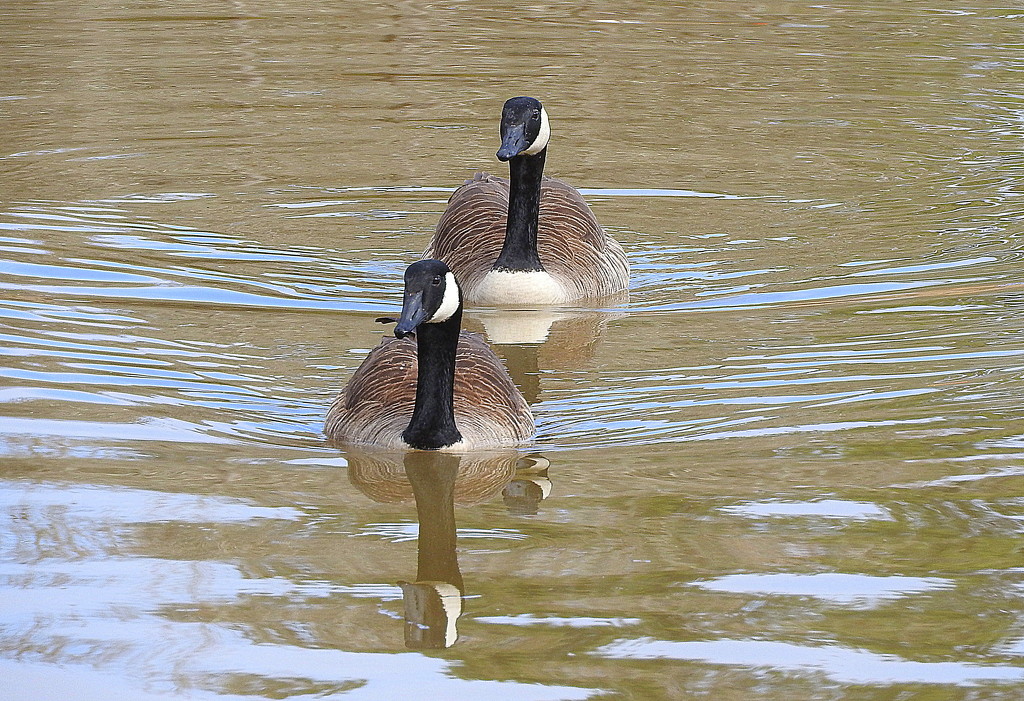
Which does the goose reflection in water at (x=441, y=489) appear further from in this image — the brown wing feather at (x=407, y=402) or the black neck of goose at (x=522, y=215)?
the black neck of goose at (x=522, y=215)

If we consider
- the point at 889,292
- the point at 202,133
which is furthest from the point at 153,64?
the point at 889,292

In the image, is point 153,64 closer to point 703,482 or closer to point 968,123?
point 968,123

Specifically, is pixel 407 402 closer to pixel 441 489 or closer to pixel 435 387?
pixel 435 387

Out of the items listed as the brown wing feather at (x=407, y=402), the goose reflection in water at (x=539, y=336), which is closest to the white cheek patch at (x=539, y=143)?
the goose reflection in water at (x=539, y=336)

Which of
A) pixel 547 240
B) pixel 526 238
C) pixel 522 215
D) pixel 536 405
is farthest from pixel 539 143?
pixel 536 405

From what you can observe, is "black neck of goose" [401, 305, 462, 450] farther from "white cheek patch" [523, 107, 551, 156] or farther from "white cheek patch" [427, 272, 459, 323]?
"white cheek patch" [523, 107, 551, 156]

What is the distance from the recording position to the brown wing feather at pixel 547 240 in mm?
11766

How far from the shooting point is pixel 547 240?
40.4ft

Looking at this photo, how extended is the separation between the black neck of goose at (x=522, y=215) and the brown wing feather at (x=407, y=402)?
9.87 ft

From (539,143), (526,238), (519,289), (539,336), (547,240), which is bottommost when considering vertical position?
(539,336)

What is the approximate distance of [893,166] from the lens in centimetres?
1480

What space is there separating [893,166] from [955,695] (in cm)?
989

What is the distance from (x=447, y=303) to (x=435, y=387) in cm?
41

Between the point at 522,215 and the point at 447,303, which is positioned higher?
the point at 447,303
